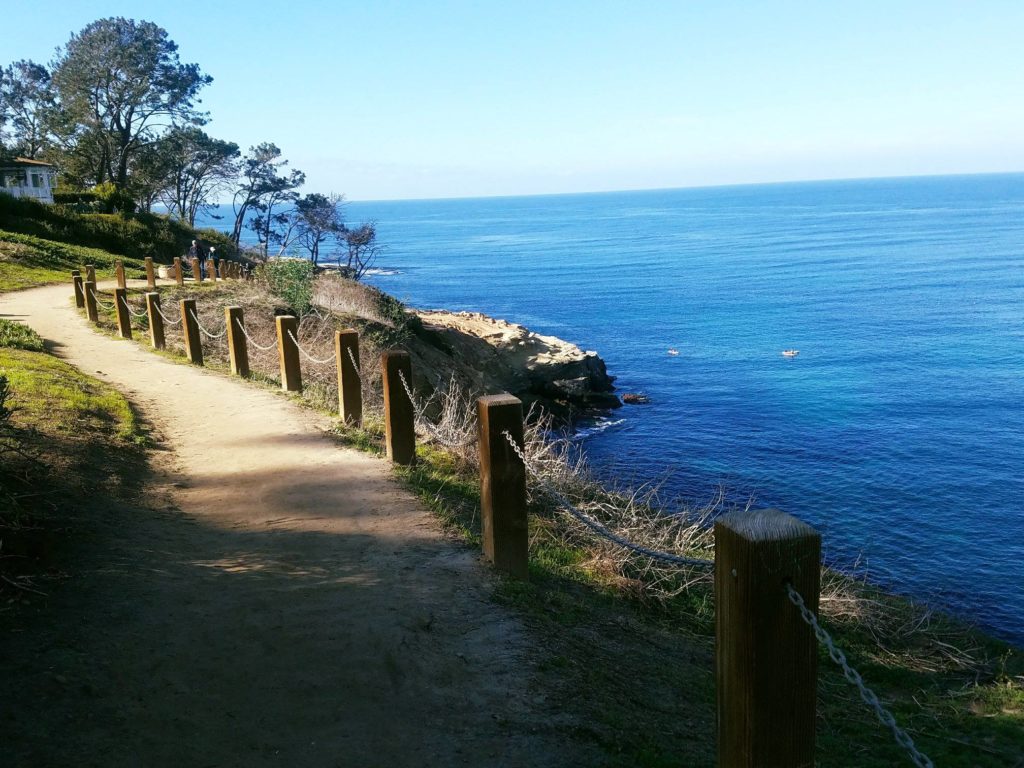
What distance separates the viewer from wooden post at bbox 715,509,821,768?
103 inches

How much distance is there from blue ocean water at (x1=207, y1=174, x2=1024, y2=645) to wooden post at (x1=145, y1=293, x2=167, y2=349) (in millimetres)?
10229

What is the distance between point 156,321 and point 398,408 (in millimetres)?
9970

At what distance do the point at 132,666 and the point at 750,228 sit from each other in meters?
136

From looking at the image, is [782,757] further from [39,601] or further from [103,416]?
[103,416]

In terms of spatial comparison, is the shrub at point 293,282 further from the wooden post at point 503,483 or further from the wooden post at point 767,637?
the wooden post at point 767,637

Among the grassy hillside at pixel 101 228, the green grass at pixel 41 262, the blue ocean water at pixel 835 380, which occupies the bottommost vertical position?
the blue ocean water at pixel 835 380

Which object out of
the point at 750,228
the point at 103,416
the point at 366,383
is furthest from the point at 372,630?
the point at 750,228

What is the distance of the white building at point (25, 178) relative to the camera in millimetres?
53562

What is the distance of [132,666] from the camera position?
4496 mm

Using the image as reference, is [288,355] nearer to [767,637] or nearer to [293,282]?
[293,282]

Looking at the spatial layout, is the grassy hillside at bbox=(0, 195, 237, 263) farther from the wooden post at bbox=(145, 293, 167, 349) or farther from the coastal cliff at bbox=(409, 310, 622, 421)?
the wooden post at bbox=(145, 293, 167, 349)

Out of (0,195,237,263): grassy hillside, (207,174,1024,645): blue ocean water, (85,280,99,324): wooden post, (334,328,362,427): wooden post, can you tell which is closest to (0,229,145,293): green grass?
(0,195,237,263): grassy hillside

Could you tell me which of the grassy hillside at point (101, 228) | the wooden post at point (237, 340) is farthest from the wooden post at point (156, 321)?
the grassy hillside at point (101, 228)

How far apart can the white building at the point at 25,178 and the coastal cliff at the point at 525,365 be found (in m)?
32.7
